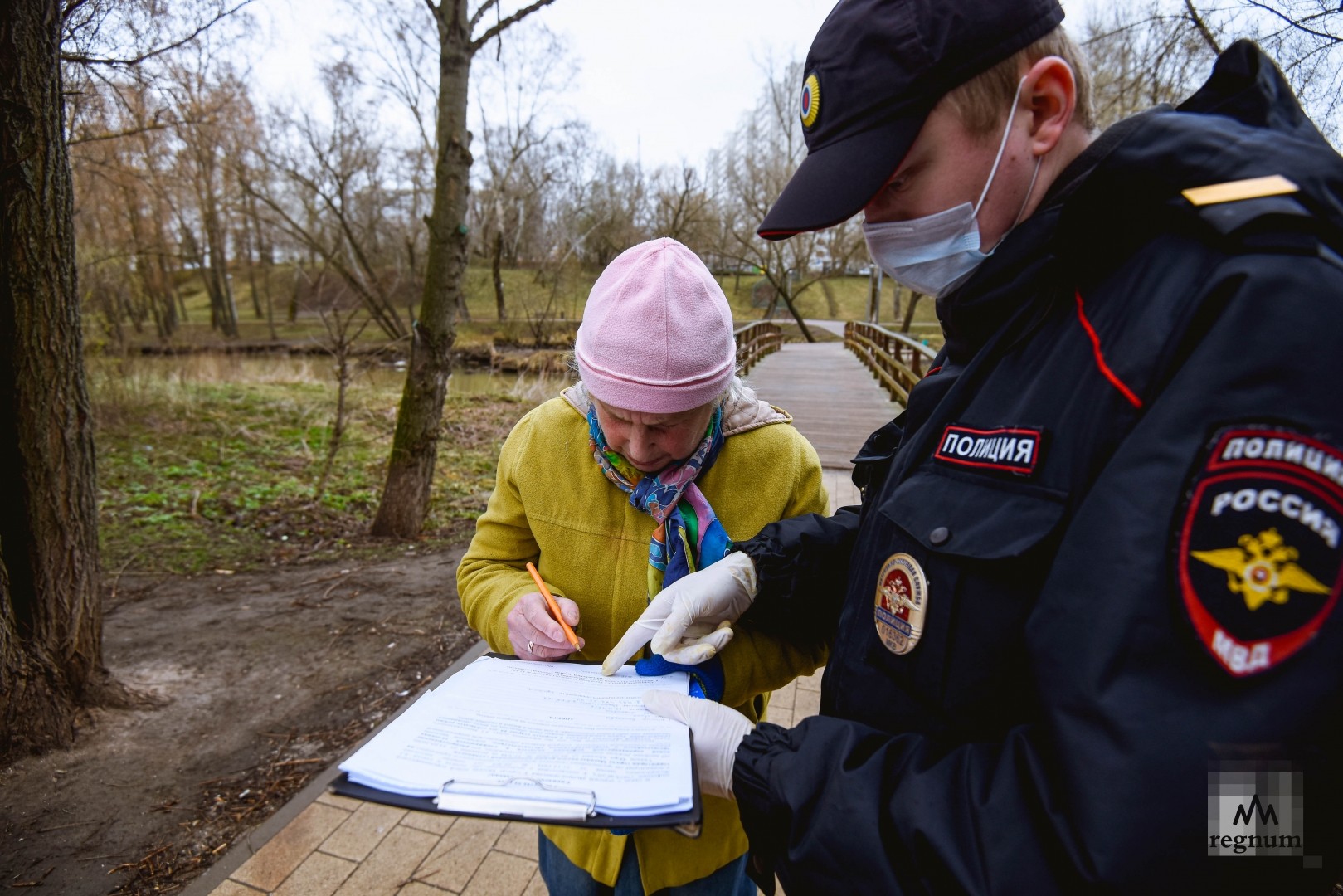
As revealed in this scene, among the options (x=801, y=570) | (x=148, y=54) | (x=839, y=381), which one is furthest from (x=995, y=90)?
(x=839, y=381)

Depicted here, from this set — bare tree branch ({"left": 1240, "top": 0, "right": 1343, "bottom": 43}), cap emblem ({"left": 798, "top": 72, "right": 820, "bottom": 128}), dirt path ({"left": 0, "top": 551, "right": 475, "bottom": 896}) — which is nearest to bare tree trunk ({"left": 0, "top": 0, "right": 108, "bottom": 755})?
dirt path ({"left": 0, "top": 551, "right": 475, "bottom": 896})

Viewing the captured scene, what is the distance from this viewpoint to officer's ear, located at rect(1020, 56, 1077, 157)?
0.93 meters

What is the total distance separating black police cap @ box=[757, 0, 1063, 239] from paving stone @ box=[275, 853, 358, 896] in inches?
100

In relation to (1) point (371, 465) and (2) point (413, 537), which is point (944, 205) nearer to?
(2) point (413, 537)

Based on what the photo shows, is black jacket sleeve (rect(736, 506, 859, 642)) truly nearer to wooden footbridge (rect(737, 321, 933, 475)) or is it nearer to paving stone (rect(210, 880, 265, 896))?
paving stone (rect(210, 880, 265, 896))

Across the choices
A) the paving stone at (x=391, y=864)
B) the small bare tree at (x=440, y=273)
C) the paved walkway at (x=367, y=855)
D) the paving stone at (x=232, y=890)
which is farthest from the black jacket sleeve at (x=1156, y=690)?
the small bare tree at (x=440, y=273)

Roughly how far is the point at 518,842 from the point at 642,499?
1.72 m

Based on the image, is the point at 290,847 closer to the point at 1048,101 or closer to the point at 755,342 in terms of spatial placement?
the point at 1048,101

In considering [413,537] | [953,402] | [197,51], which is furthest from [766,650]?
[197,51]

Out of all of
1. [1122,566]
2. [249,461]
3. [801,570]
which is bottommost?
[249,461]

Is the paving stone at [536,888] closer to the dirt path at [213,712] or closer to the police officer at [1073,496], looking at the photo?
the dirt path at [213,712]

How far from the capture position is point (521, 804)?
3.20 ft

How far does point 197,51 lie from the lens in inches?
237

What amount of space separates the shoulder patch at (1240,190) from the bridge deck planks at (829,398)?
17.3ft
